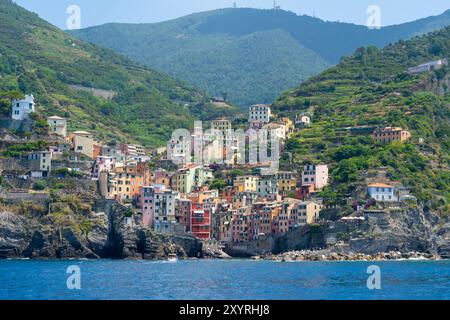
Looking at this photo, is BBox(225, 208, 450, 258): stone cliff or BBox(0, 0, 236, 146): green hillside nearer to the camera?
BBox(225, 208, 450, 258): stone cliff

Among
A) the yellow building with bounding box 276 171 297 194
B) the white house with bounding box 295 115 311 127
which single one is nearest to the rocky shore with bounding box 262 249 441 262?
the yellow building with bounding box 276 171 297 194

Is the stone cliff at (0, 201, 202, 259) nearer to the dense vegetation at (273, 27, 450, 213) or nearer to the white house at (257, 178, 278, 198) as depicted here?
the white house at (257, 178, 278, 198)

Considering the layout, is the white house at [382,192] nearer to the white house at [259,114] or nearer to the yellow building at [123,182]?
the yellow building at [123,182]

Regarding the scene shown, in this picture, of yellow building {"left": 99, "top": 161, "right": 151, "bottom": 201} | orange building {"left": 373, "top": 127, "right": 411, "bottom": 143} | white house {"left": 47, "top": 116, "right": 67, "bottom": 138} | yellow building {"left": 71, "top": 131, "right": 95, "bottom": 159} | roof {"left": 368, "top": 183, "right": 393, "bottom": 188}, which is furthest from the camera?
white house {"left": 47, "top": 116, "right": 67, "bottom": 138}

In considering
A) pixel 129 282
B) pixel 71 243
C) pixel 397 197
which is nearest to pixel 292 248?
pixel 397 197

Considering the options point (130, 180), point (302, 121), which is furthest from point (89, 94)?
point (130, 180)

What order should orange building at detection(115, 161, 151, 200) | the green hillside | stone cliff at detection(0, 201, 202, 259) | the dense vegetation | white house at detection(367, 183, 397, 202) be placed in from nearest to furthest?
stone cliff at detection(0, 201, 202, 259)
white house at detection(367, 183, 397, 202)
orange building at detection(115, 161, 151, 200)
the dense vegetation
the green hillside

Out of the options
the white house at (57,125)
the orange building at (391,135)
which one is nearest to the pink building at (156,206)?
the white house at (57,125)
